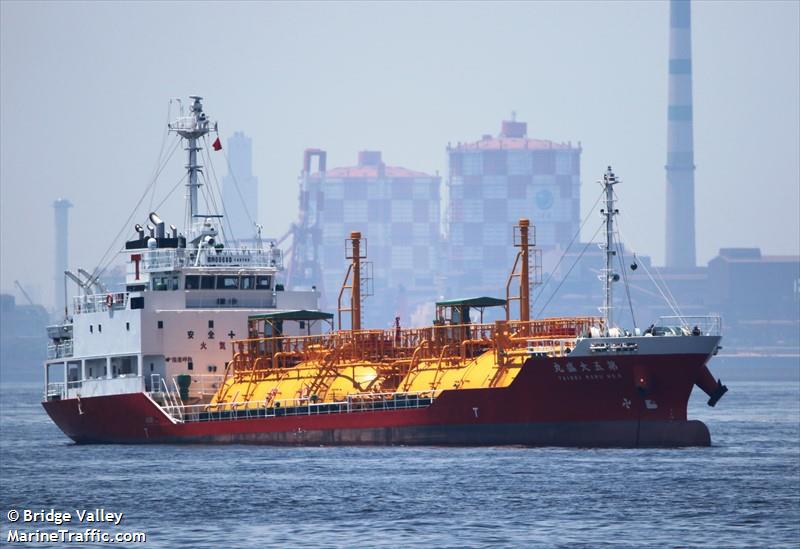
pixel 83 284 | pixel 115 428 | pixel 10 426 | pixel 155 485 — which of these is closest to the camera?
pixel 155 485

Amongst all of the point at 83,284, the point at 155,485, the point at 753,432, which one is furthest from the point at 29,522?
the point at 753,432

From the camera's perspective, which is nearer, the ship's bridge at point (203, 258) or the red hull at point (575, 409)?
the red hull at point (575, 409)

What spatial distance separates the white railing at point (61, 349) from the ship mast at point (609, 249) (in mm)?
27241

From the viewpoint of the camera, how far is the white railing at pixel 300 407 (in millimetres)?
65062

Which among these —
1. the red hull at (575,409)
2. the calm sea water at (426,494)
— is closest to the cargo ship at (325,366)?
the red hull at (575,409)

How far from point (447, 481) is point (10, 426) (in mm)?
48099

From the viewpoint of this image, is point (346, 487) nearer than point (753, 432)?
Yes

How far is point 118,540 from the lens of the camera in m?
40.6

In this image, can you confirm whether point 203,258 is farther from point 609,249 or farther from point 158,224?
point 609,249

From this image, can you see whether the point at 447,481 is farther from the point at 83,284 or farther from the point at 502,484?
the point at 83,284

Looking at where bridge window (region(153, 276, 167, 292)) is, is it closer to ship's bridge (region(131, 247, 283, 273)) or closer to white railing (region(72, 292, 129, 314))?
ship's bridge (region(131, 247, 283, 273))

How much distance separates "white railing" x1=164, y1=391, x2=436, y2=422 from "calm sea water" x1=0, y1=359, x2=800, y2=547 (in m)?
1.84

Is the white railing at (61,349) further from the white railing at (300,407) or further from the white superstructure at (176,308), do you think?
the white railing at (300,407)

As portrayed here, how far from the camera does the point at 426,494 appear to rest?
48500 mm
